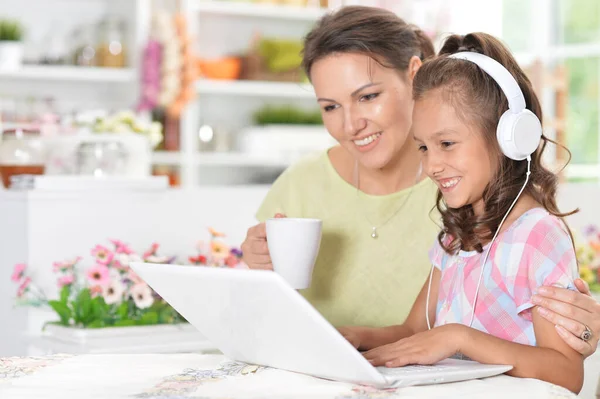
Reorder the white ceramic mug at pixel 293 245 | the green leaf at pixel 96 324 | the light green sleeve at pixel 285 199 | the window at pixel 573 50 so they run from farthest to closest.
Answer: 1. the window at pixel 573 50
2. the green leaf at pixel 96 324
3. the light green sleeve at pixel 285 199
4. the white ceramic mug at pixel 293 245

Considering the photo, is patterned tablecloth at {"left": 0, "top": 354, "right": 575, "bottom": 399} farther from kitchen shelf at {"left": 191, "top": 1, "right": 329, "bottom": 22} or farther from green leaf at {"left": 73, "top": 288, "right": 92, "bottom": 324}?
kitchen shelf at {"left": 191, "top": 1, "right": 329, "bottom": 22}

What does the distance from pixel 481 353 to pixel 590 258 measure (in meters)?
1.89

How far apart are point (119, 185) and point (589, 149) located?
179 inches

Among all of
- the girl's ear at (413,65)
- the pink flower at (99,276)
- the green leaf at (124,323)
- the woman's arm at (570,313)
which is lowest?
the green leaf at (124,323)

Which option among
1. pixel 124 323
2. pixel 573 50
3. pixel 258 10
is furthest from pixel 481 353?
pixel 573 50

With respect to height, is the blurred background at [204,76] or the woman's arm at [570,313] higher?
the blurred background at [204,76]

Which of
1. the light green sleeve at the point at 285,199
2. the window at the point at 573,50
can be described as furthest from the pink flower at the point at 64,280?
the window at the point at 573,50

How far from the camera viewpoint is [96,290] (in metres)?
2.58

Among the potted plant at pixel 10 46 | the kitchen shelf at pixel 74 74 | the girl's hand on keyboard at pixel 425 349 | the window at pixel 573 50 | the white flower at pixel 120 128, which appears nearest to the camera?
the girl's hand on keyboard at pixel 425 349

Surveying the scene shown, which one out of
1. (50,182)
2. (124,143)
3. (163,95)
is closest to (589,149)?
(163,95)

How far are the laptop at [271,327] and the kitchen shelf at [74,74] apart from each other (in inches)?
172

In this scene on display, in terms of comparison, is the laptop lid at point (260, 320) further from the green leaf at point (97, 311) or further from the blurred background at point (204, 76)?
the blurred background at point (204, 76)

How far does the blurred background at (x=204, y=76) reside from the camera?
5473mm

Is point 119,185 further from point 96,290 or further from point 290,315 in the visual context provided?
point 290,315
